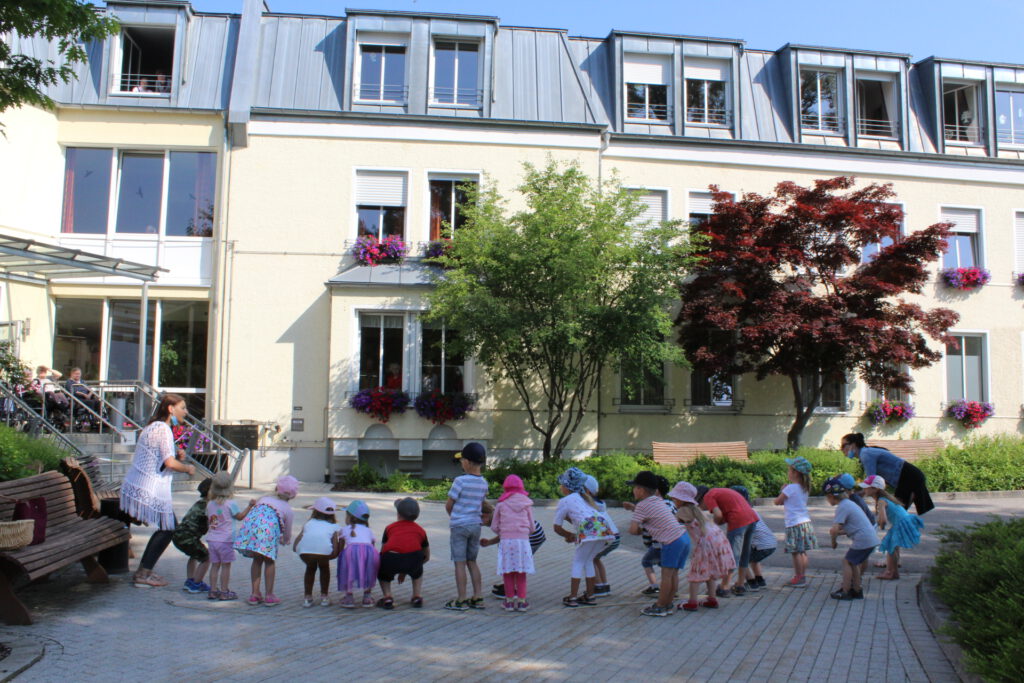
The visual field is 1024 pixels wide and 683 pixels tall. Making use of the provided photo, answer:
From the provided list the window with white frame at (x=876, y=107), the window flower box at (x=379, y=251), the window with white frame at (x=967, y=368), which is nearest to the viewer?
the window flower box at (x=379, y=251)

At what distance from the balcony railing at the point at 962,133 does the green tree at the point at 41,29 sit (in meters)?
19.4

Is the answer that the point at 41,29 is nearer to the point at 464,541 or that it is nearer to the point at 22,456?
the point at 22,456

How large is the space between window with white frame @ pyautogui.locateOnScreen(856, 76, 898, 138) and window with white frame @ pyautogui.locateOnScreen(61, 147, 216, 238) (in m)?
15.7

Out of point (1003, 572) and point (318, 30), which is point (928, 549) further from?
point (318, 30)

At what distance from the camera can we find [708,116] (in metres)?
19.7

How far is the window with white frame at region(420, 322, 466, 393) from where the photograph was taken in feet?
56.7

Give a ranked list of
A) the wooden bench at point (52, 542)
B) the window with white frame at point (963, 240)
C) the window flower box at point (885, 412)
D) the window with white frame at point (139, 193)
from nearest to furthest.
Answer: the wooden bench at point (52, 542) < the window with white frame at point (139, 193) < the window flower box at point (885, 412) < the window with white frame at point (963, 240)

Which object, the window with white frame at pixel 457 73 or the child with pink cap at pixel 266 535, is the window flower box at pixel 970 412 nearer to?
the window with white frame at pixel 457 73

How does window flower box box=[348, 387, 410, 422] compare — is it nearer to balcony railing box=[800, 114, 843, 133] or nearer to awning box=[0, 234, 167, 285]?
awning box=[0, 234, 167, 285]

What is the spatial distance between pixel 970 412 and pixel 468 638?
1710 cm

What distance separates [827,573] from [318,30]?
53.2 ft

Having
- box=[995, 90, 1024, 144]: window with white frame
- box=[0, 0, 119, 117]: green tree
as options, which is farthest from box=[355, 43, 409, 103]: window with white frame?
box=[995, 90, 1024, 144]: window with white frame

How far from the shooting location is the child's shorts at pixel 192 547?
7430 mm

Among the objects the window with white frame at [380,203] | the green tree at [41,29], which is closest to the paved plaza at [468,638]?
the green tree at [41,29]
